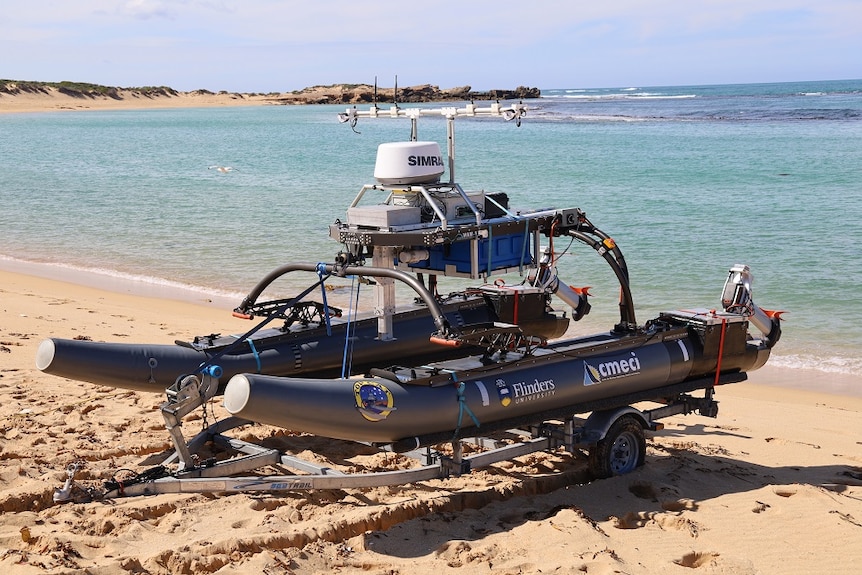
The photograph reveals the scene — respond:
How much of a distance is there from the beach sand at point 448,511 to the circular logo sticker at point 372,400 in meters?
0.59

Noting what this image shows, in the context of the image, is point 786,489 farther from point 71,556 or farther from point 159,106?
point 159,106

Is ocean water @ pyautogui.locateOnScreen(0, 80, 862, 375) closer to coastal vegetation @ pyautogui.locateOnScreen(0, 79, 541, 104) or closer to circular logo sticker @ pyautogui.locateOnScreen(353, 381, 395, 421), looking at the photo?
circular logo sticker @ pyautogui.locateOnScreen(353, 381, 395, 421)

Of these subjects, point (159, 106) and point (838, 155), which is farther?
point (159, 106)

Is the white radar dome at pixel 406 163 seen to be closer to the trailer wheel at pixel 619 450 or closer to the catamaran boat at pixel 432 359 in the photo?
the catamaran boat at pixel 432 359

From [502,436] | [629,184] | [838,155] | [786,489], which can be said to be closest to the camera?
[786,489]

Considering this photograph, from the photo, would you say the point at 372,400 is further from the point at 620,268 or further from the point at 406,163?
the point at 620,268

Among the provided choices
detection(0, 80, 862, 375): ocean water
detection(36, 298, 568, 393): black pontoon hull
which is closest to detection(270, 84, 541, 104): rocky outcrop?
detection(0, 80, 862, 375): ocean water

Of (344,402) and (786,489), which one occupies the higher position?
(344,402)

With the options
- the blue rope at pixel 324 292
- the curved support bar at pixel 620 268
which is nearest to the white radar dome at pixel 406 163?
the blue rope at pixel 324 292

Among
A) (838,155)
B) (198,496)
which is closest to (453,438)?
(198,496)

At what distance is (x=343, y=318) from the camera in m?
8.74

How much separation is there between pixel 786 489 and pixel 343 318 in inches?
149

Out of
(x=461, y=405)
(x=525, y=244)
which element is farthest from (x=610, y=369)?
(x=525, y=244)

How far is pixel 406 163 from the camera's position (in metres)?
7.93
